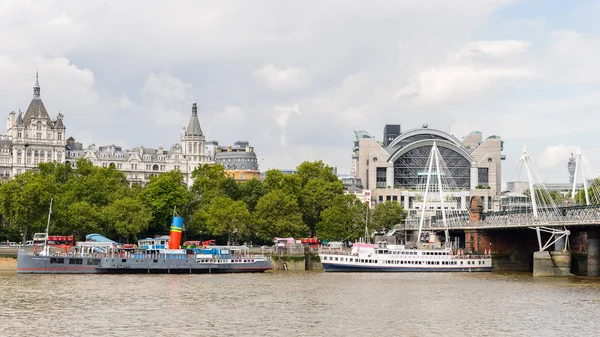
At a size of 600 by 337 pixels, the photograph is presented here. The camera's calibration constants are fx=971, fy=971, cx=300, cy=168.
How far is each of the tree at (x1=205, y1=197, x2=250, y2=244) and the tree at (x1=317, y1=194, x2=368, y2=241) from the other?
11.3 meters

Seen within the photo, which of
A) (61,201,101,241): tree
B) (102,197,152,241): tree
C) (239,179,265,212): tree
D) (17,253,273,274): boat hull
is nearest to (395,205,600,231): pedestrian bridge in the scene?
(239,179,265,212): tree

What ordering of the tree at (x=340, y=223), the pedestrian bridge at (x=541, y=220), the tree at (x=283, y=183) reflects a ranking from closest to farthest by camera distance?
the pedestrian bridge at (x=541, y=220)
the tree at (x=340, y=223)
the tree at (x=283, y=183)

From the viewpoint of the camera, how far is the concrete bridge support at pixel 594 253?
10144cm

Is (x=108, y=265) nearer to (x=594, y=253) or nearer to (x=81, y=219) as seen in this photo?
(x=81, y=219)

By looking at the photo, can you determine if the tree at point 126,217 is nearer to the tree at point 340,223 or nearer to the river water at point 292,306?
the tree at point 340,223

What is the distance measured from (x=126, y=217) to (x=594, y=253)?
203 feet

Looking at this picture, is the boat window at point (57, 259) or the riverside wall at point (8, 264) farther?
the riverside wall at point (8, 264)

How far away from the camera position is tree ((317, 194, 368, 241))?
137125 millimetres

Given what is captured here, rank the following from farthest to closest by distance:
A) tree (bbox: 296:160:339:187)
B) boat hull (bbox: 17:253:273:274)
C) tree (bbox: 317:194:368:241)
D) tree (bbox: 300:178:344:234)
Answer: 1. tree (bbox: 296:160:339:187)
2. tree (bbox: 300:178:344:234)
3. tree (bbox: 317:194:368:241)
4. boat hull (bbox: 17:253:273:274)

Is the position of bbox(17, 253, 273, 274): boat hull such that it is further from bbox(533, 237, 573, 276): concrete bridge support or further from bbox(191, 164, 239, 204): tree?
bbox(191, 164, 239, 204): tree

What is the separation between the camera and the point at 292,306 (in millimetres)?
67625

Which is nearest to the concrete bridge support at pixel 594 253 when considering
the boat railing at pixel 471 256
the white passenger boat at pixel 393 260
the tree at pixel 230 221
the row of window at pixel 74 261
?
the white passenger boat at pixel 393 260

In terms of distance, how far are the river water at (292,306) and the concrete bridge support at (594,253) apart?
20.8 feet

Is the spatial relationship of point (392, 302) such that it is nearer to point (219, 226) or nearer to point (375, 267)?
point (375, 267)
